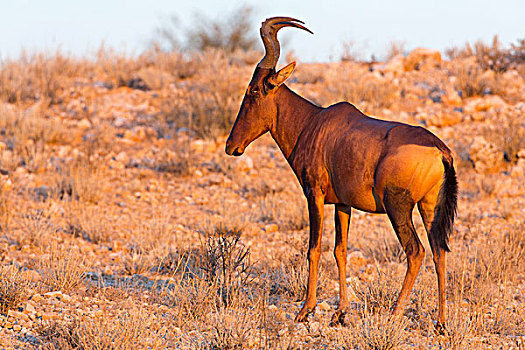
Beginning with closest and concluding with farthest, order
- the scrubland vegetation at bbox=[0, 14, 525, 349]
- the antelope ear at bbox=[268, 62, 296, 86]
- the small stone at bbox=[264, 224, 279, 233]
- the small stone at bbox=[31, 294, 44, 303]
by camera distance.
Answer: the scrubland vegetation at bbox=[0, 14, 525, 349]
the antelope ear at bbox=[268, 62, 296, 86]
the small stone at bbox=[31, 294, 44, 303]
the small stone at bbox=[264, 224, 279, 233]

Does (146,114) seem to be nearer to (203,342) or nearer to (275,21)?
(275,21)

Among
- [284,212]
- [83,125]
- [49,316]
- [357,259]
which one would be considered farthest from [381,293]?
[83,125]

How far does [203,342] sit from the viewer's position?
5.21 metres

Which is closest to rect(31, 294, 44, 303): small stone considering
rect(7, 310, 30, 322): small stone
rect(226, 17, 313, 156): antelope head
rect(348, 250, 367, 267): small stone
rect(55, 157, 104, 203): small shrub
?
rect(7, 310, 30, 322): small stone

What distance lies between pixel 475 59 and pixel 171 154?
1026cm

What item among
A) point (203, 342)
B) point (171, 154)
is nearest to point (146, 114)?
point (171, 154)

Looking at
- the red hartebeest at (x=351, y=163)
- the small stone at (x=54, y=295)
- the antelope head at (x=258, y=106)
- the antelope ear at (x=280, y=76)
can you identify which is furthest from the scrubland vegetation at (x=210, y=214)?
the antelope ear at (x=280, y=76)

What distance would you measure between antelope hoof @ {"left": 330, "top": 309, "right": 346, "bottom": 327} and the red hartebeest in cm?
1

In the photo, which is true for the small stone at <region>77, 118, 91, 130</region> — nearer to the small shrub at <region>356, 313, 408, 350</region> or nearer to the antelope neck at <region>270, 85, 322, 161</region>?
the antelope neck at <region>270, 85, 322, 161</region>

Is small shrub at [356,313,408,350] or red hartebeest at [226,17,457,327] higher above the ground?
red hartebeest at [226,17,457,327]

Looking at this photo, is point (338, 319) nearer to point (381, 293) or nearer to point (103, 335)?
point (381, 293)

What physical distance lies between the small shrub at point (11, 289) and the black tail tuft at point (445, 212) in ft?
13.7

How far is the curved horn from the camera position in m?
6.00

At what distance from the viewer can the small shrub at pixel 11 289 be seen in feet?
19.1
